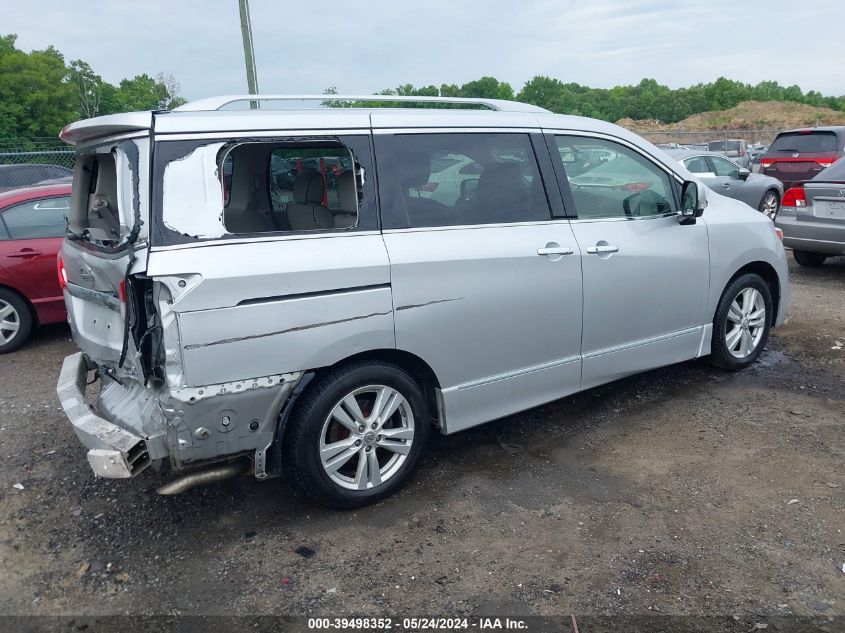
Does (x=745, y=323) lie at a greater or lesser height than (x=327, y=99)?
lesser

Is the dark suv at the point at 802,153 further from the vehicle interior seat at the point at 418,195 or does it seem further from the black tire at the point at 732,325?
the vehicle interior seat at the point at 418,195

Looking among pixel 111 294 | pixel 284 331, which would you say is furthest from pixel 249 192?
pixel 284 331

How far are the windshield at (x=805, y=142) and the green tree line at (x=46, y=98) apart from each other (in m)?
29.8

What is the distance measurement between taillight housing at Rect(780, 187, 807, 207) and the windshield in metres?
5.59

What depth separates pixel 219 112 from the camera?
3.23 metres

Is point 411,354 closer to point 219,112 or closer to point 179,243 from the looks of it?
point 179,243

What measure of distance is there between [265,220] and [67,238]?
3.66 feet

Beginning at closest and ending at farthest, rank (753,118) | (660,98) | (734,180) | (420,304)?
(420,304) < (734,180) < (753,118) < (660,98)

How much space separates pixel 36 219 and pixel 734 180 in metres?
12.1

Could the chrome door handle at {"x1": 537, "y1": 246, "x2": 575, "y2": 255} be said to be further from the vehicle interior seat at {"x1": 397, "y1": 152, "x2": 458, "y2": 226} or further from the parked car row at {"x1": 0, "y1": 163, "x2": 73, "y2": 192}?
the parked car row at {"x1": 0, "y1": 163, "x2": 73, "y2": 192}

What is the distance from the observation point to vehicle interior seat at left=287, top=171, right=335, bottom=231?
382 cm

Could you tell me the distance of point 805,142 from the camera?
14.0 metres

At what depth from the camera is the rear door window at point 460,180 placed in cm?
359

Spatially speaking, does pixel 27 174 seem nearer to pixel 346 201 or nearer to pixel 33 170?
pixel 33 170
